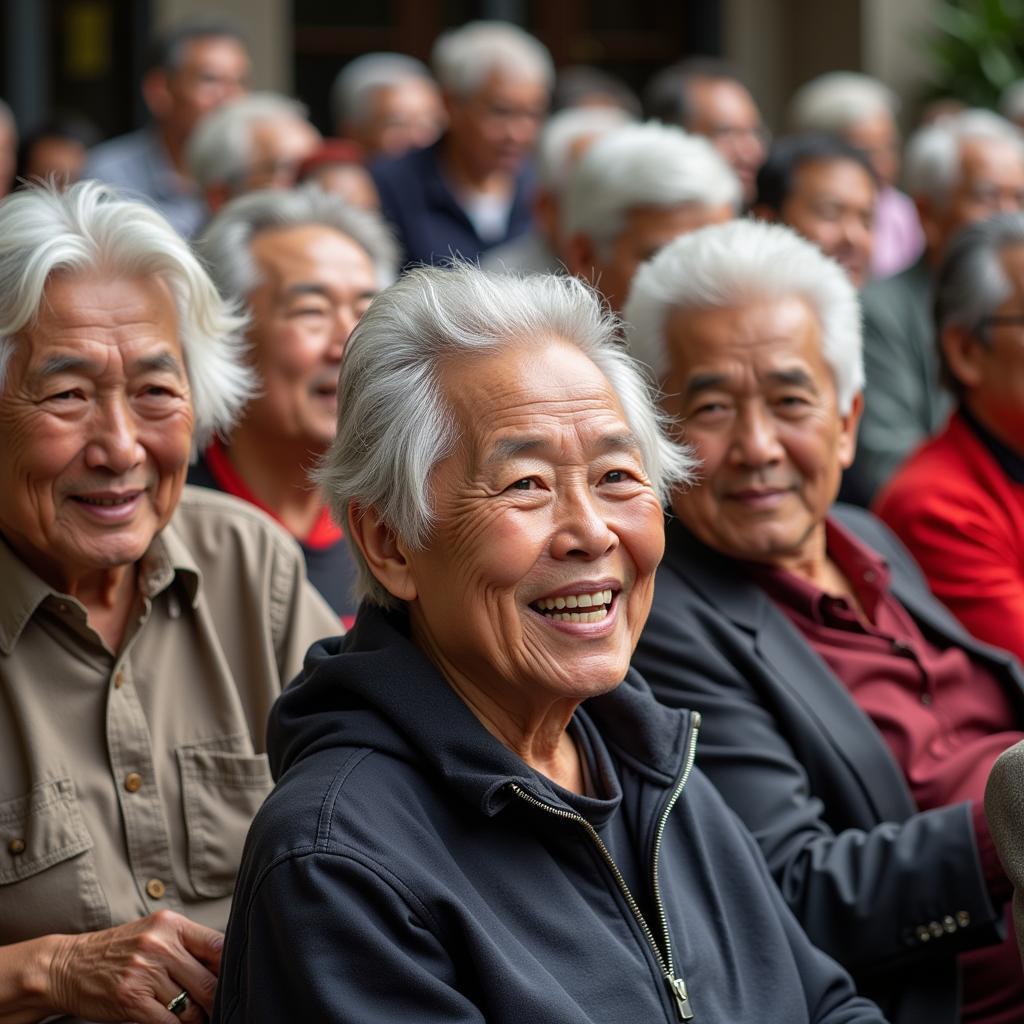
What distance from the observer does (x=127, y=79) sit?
9133 millimetres

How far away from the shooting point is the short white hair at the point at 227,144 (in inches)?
213

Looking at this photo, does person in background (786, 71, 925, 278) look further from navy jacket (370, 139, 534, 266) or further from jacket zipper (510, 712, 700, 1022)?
jacket zipper (510, 712, 700, 1022)

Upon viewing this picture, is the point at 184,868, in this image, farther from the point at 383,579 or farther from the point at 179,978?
the point at 383,579

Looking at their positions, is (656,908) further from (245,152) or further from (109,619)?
(245,152)

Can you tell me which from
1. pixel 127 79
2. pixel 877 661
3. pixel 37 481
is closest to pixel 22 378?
pixel 37 481

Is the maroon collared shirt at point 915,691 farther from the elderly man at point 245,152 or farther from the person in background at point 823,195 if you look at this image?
the elderly man at point 245,152

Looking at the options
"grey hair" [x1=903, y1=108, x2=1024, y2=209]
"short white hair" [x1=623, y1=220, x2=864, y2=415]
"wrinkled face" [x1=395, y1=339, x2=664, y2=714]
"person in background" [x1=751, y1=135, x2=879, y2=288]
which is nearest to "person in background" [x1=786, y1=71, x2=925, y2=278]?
"grey hair" [x1=903, y1=108, x2=1024, y2=209]

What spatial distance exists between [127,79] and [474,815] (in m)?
8.15

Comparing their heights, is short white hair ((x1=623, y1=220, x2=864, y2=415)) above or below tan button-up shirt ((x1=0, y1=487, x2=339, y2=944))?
above

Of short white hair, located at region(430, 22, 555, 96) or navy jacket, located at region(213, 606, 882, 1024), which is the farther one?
short white hair, located at region(430, 22, 555, 96)

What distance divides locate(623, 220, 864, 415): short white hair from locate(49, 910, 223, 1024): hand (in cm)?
121

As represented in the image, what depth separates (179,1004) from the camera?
1938 millimetres

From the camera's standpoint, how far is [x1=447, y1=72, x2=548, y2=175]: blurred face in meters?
6.15

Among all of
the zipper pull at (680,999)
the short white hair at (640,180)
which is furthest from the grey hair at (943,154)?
the zipper pull at (680,999)
